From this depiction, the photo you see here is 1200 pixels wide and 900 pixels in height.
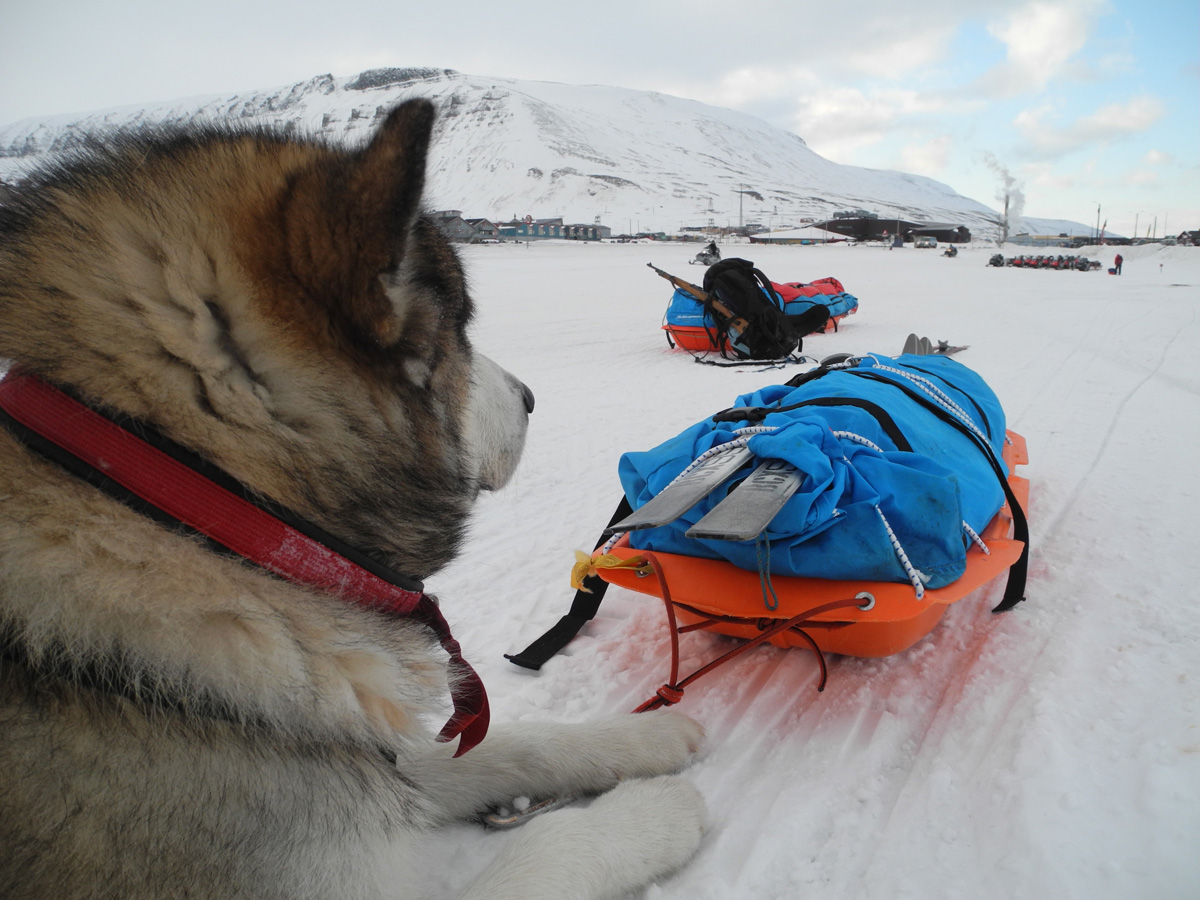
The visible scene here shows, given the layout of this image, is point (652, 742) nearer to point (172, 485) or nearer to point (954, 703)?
point (954, 703)

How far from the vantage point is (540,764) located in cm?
195

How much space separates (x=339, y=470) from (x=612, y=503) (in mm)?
→ 3022

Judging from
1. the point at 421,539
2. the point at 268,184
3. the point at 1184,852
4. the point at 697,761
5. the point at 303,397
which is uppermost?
the point at 268,184

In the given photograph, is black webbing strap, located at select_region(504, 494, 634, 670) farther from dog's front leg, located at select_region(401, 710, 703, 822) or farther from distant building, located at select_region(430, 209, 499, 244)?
distant building, located at select_region(430, 209, 499, 244)

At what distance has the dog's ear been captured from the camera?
1088 mm

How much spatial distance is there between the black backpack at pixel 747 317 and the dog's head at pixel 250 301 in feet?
26.5

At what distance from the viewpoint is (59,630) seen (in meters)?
1.08

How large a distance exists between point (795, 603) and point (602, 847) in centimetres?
91

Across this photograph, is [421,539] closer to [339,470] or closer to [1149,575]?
[339,470]

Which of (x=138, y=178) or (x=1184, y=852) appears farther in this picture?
(x=1184, y=852)

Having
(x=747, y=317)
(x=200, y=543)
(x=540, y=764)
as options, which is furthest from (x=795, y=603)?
(x=747, y=317)

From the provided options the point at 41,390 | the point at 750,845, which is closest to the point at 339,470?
the point at 41,390

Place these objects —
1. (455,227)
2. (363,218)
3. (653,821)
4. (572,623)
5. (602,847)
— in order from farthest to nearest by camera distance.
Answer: (572,623) → (455,227) → (653,821) → (602,847) → (363,218)

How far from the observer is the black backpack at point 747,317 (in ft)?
29.6
